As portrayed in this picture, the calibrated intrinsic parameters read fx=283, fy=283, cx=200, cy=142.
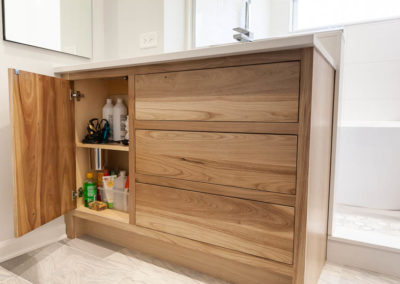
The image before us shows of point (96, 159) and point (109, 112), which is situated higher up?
point (109, 112)

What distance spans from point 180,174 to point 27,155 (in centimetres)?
63

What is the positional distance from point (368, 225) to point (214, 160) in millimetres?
989

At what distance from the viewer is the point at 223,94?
0.97 m

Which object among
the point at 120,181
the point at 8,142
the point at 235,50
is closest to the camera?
the point at 235,50

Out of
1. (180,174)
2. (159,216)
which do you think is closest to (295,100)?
(180,174)

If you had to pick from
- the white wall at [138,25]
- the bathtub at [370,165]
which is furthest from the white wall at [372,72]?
the white wall at [138,25]

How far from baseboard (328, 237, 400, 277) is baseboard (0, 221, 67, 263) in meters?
1.32

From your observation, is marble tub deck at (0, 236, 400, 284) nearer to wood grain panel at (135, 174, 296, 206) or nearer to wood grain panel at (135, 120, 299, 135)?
wood grain panel at (135, 174, 296, 206)

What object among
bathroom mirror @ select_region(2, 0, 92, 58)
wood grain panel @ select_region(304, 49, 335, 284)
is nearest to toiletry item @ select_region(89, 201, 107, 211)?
bathroom mirror @ select_region(2, 0, 92, 58)

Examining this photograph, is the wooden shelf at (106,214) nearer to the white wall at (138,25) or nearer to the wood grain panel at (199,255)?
the wood grain panel at (199,255)

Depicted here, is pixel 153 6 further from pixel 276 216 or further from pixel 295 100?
pixel 276 216

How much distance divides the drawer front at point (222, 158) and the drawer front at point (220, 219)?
7 centimetres

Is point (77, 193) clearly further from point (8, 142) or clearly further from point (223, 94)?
point (223, 94)

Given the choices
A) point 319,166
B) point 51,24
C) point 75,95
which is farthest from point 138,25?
point 319,166
